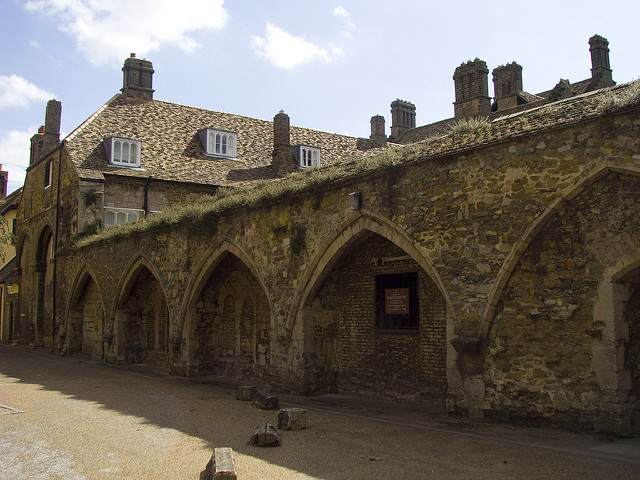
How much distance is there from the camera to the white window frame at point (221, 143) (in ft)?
81.4

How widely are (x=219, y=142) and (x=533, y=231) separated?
62.1 feet

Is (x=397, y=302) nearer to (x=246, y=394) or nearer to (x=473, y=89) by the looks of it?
(x=246, y=394)

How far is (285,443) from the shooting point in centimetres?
759

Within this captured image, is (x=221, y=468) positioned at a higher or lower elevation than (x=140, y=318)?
lower

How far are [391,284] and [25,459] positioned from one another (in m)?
6.74

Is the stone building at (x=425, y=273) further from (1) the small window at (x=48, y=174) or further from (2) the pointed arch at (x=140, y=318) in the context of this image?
(1) the small window at (x=48, y=174)

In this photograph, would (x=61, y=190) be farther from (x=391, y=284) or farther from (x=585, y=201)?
(x=585, y=201)

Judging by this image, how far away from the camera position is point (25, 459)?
6785 millimetres

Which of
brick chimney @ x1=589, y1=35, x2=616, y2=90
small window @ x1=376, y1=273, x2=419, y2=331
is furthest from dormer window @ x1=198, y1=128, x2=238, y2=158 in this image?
brick chimney @ x1=589, y1=35, x2=616, y2=90

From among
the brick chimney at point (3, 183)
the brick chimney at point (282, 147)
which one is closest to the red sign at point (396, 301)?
the brick chimney at point (282, 147)

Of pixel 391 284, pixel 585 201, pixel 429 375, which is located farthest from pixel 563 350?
pixel 391 284

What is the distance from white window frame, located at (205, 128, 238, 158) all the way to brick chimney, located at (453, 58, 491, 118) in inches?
372

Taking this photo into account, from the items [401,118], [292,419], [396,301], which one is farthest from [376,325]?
[401,118]

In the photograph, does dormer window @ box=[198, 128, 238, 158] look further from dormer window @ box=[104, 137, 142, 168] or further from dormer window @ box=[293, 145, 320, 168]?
dormer window @ box=[104, 137, 142, 168]
